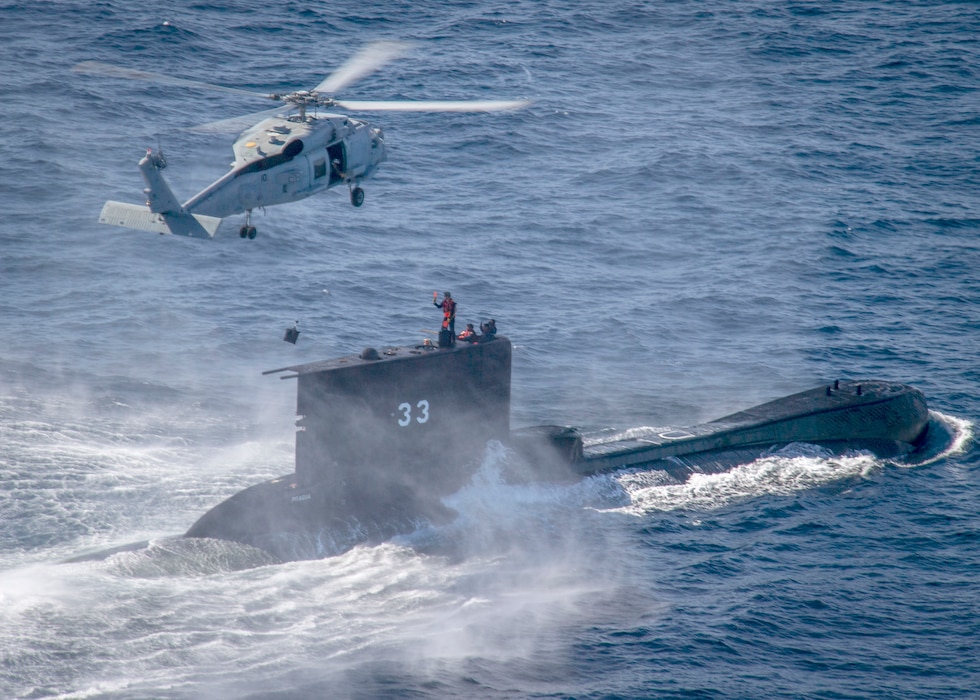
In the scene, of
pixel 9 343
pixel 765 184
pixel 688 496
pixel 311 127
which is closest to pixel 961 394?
pixel 688 496

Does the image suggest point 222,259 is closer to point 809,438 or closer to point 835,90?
point 809,438

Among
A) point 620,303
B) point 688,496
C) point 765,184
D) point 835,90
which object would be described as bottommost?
point 688,496

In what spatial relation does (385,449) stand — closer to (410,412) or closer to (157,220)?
(410,412)

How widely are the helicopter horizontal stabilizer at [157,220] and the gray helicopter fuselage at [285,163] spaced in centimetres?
30

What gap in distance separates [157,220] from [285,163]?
11.0 ft

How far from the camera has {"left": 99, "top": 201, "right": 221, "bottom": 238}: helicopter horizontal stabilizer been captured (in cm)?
2409

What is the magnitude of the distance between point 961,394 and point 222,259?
28.1m

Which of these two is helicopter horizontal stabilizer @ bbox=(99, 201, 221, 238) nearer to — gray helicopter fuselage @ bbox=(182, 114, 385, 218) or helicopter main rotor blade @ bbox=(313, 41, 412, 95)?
gray helicopter fuselage @ bbox=(182, 114, 385, 218)

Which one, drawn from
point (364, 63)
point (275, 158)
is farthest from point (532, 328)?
point (364, 63)

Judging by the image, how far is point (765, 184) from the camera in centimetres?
5722

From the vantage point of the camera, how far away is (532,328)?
43.8m

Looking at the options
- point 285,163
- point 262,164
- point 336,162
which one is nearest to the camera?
point 262,164

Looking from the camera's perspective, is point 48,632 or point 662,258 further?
point 662,258

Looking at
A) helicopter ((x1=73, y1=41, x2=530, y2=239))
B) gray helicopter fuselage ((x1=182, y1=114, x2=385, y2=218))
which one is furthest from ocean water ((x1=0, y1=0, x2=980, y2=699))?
gray helicopter fuselage ((x1=182, y1=114, x2=385, y2=218))
